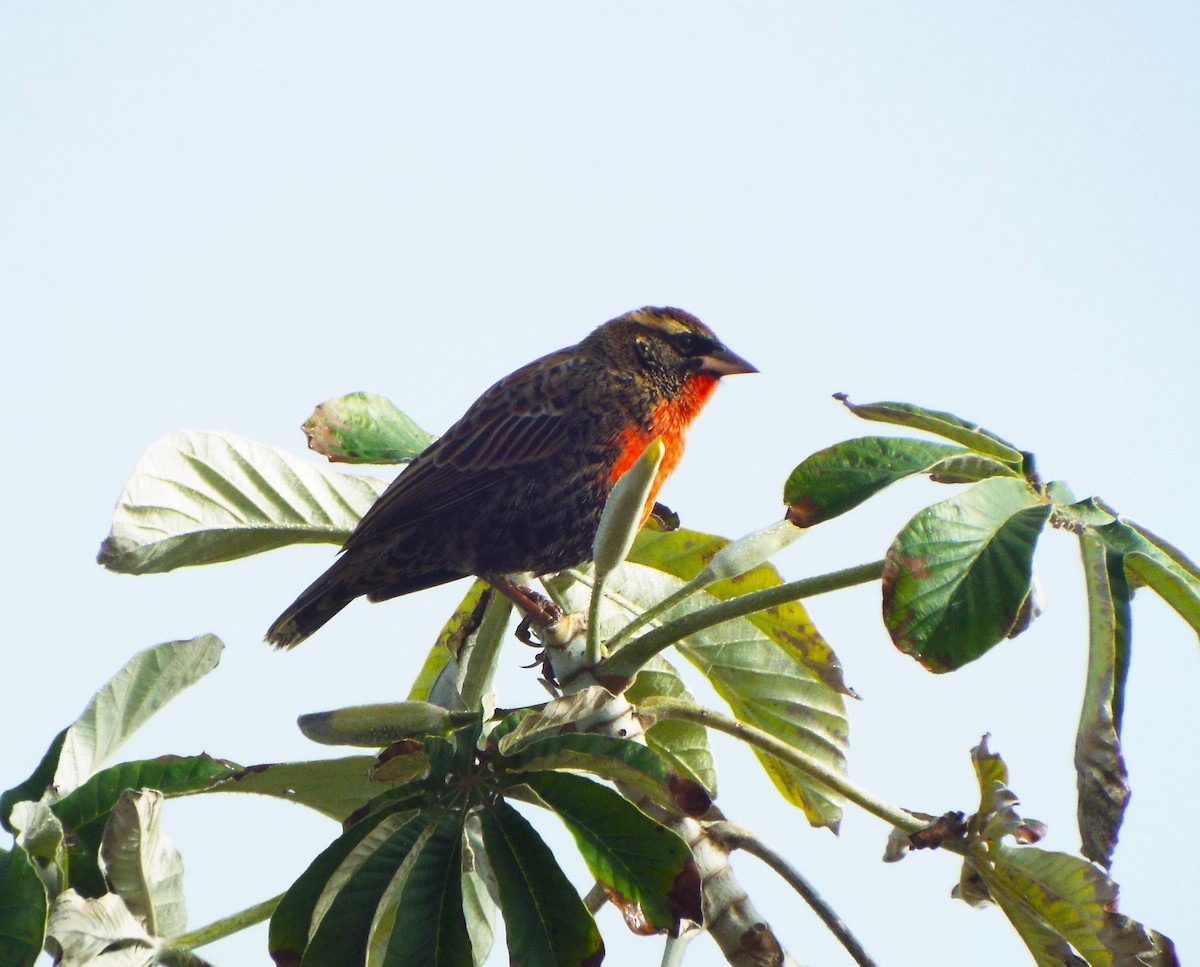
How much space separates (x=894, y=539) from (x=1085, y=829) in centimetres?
54

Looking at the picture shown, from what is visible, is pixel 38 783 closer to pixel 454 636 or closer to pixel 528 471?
pixel 454 636

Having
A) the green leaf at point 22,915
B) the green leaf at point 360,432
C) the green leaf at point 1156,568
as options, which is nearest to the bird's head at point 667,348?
the green leaf at point 360,432

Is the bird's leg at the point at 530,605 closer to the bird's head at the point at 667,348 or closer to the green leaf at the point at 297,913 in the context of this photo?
the green leaf at the point at 297,913

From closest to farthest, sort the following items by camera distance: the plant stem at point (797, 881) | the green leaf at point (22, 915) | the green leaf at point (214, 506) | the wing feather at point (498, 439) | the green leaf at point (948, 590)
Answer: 1. the green leaf at point (22, 915)
2. the green leaf at point (948, 590)
3. the plant stem at point (797, 881)
4. the green leaf at point (214, 506)
5. the wing feather at point (498, 439)

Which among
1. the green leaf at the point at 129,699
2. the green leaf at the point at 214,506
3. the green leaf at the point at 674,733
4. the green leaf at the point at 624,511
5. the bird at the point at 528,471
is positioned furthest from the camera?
the bird at the point at 528,471

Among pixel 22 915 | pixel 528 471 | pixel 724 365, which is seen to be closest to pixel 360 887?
pixel 22 915

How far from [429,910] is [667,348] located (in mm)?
3457

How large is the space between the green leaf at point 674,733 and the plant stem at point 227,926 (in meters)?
1.02

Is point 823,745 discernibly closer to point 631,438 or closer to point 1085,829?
point 1085,829

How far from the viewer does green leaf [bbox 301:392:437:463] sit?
345 cm

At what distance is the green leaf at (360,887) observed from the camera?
6.61 feet

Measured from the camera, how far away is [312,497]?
329 cm

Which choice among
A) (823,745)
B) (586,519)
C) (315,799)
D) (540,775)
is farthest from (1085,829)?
(586,519)

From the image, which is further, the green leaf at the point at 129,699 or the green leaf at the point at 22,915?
the green leaf at the point at 129,699
